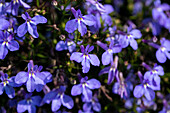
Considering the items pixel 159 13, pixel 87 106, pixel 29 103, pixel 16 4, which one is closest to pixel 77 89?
pixel 87 106

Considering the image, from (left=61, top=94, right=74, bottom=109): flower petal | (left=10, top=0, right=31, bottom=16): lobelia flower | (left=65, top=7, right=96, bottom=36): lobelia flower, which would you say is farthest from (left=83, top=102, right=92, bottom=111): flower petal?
(left=10, top=0, right=31, bottom=16): lobelia flower

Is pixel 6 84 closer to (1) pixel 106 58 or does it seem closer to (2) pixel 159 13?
(1) pixel 106 58

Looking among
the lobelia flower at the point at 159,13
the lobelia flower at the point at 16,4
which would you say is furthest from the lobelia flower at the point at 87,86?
the lobelia flower at the point at 159,13

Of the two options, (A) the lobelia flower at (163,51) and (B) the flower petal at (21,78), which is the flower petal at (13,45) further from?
(A) the lobelia flower at (163,51)

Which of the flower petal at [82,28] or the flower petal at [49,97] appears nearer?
the flower petal at [82,28]

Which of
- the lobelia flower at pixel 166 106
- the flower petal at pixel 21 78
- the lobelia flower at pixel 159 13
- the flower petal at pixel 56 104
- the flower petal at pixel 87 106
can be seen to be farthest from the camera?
the lobelia flower at pixel 159 13

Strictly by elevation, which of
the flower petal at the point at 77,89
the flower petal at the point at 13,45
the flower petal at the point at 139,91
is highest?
the flower petal at the point at 13,45
